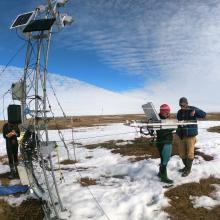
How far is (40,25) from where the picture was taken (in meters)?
9.17

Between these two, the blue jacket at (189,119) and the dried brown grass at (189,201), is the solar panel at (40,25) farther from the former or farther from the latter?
the dried brown grass at (189,201)

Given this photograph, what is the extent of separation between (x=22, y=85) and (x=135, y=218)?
16.2ft

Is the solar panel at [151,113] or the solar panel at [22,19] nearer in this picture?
the solar panel at [22,19]

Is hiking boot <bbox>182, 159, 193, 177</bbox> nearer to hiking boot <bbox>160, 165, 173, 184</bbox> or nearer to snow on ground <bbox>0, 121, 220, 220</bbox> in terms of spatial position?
snow on ground <bbox>0, 121, 220, 220</bbox>

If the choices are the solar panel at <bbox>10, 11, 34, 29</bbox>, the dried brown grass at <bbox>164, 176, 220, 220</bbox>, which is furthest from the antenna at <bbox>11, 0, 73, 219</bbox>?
the dried brown grass at <bbox>164, 176, 220, 220</bbox>

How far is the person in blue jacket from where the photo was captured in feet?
39.2

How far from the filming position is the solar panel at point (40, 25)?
9086 millimetres

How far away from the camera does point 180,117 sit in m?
12.3

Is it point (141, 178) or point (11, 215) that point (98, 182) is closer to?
point (141, 178)

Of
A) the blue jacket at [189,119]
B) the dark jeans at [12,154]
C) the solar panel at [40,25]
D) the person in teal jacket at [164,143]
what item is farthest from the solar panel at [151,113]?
the dark jeans at [12,154]

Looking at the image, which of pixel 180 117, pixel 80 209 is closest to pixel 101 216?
pixel 80 209

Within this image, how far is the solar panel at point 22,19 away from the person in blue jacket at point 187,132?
584 centimetres

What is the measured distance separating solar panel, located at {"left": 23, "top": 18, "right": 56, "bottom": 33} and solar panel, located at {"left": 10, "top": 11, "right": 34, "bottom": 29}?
248 mm

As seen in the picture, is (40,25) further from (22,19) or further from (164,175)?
(164,175)
